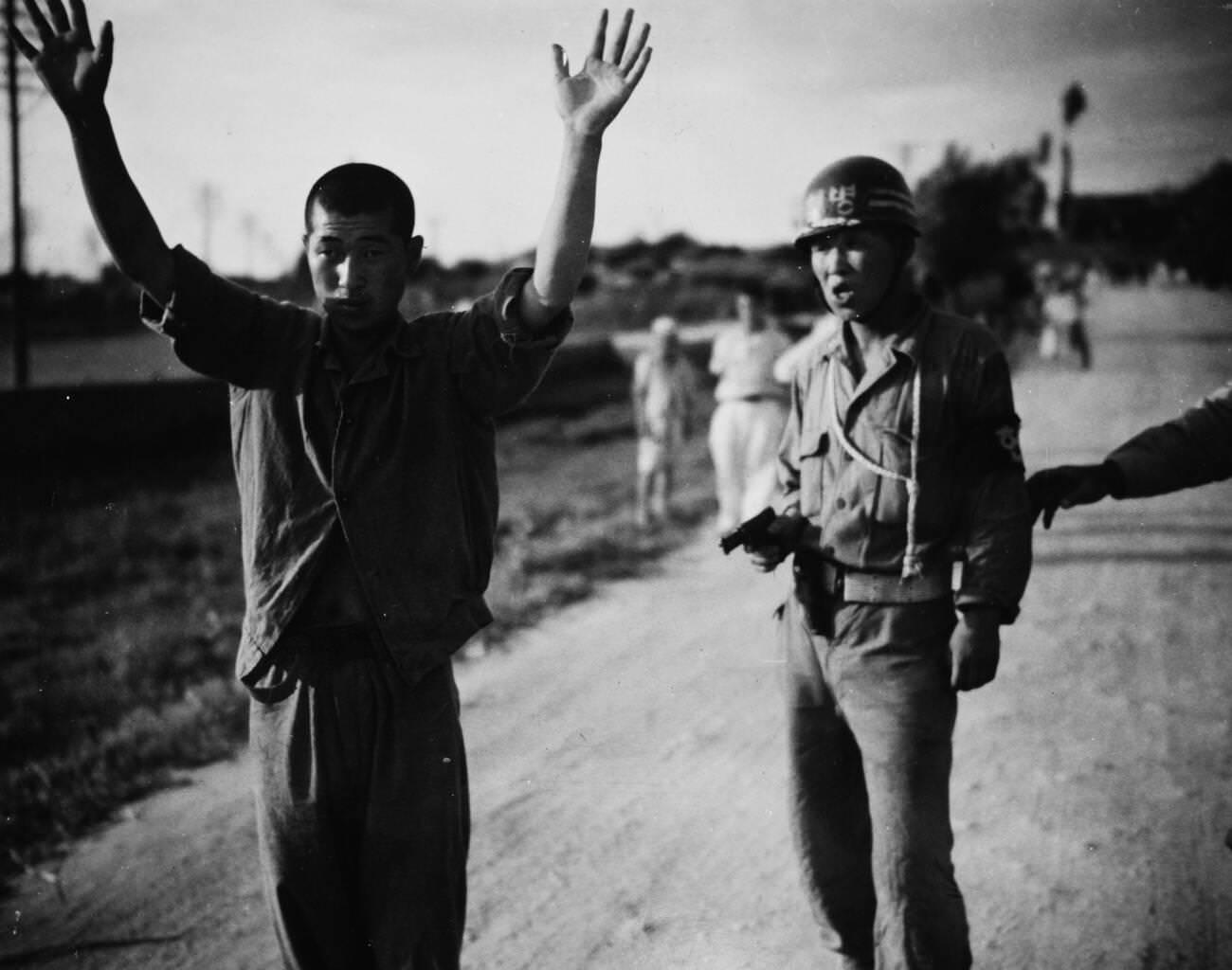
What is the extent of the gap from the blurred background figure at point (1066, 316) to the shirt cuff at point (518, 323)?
22.8 metres

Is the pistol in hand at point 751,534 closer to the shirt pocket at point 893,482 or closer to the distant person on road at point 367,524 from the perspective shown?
the shirt pocket at point 893,482

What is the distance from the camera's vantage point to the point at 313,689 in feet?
8.21

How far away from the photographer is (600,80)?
251 cm

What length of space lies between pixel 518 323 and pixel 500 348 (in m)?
0.08

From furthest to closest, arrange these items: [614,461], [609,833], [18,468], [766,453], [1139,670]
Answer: [614,461]
[18,468]
[766,453]
[1139,670]
[609,833]

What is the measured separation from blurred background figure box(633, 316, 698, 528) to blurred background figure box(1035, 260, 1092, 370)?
48.8ft

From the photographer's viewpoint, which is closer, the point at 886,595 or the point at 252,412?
the point at 252,412

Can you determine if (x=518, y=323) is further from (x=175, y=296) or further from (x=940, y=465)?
(x=940, y=465)

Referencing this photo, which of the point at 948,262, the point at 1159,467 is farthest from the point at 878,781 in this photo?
the point at 948,262

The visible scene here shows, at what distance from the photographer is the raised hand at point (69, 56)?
7.55 feet

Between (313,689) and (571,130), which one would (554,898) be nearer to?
(313,689)

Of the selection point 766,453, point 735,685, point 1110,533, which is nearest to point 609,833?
point 735,685

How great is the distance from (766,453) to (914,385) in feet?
20.7

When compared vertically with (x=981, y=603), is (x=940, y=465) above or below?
above
